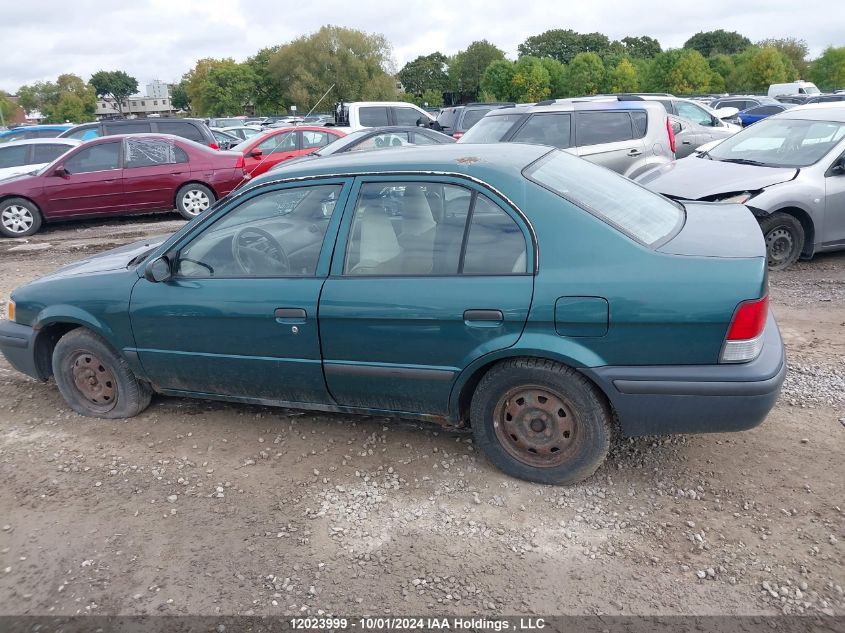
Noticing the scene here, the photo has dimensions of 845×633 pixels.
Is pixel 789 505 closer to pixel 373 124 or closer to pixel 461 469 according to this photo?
pixel 461 469

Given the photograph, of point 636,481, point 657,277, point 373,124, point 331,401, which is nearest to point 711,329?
point 657,277

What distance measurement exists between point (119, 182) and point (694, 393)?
396 inches

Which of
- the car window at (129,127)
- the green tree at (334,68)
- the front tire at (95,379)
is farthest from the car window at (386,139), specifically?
the green tree at (334,68)

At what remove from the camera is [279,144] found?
506 inches

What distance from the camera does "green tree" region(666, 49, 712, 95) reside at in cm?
4456

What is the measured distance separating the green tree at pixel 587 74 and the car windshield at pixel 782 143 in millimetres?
42242

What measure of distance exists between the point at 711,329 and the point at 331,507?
1.99 m

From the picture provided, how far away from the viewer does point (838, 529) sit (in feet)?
9.87

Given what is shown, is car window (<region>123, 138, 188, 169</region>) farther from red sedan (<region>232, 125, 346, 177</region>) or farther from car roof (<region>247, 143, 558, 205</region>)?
car roof (<region>247, 143, 558, 205</region>)

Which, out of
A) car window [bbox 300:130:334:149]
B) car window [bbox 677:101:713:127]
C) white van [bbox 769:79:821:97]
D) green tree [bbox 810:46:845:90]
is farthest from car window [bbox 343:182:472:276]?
green tree [bbox 810:46:845:90]

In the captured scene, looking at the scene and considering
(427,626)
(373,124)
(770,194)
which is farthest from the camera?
(373,124)

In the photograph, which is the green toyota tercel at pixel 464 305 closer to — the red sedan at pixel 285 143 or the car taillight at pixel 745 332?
the car taillight at pixel 745 332

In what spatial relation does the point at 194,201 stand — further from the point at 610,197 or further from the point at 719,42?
the point at 719,42

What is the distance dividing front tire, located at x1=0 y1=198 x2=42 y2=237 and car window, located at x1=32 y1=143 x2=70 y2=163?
2.37 meters
